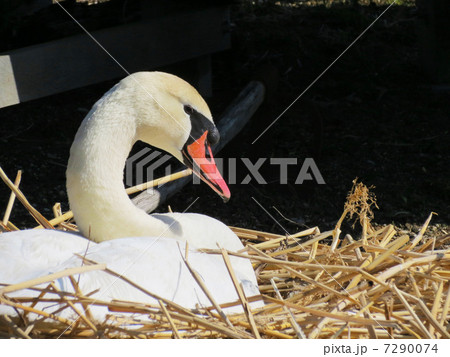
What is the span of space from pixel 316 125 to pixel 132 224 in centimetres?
296

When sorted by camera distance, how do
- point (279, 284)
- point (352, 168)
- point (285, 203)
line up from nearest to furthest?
1. point (279, 284)
2. point (285, 203)
3. point (352, 168)

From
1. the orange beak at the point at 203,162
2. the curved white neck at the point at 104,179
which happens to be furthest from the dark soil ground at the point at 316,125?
the curved white neck at the point at 104,179

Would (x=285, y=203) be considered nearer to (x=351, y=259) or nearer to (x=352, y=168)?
(x=352, y=168)

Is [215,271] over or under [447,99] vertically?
over

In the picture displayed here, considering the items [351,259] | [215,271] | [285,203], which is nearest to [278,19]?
[285,203]

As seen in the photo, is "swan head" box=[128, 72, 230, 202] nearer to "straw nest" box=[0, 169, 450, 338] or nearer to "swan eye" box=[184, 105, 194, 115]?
"swan eye" box=[184, 105, 194, 115]

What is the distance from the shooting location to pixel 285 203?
4918 millimetres

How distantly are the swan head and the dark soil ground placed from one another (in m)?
1.89

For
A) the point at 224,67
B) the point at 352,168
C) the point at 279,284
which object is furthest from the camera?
the point at 224,67

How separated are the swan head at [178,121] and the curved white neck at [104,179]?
9cm

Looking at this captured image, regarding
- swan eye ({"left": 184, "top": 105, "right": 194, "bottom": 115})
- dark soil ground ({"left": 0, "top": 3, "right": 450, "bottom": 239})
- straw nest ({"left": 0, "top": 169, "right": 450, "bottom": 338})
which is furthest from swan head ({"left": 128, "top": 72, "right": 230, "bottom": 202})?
dark soil ground ({"left": 0, "top": 3, "right": 450, "bottom": 239})

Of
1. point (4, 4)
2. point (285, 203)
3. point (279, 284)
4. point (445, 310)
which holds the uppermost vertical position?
point (4, 4)
